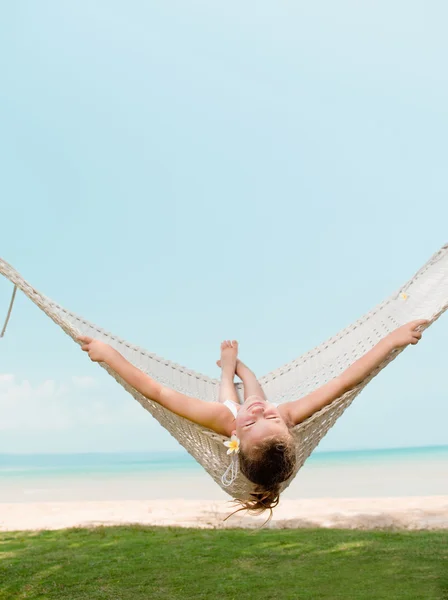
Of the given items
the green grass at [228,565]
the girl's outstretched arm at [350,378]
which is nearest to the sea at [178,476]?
the green grass at [228,565]

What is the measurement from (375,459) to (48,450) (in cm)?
801

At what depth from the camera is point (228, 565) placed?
405 centimetres

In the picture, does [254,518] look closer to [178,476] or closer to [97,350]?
[97,350]

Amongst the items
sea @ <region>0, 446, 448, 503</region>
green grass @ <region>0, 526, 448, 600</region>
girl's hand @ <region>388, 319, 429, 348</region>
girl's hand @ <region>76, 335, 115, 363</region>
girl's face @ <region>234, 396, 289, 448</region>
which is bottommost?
green grass @ <region>0, 526, 448, 600</region>

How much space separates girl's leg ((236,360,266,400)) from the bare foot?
0.09 feet

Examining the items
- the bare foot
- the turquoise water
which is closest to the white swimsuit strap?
the bare foot

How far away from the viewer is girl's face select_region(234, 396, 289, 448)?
6.34ft

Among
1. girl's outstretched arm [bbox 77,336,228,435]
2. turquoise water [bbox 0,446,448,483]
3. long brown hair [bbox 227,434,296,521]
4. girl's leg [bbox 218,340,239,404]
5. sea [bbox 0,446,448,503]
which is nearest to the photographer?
long brown hair [bbox 227,434,296,521]

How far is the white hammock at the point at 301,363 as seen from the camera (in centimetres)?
215

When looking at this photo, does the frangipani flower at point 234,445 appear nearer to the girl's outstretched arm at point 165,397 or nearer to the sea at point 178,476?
the girl's outstretched arm at point 165,397

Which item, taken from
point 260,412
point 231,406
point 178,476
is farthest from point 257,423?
point 178,476

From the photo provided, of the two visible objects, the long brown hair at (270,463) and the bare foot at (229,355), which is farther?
the bare foot at (229,355)

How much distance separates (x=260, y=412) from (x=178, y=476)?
1219cm

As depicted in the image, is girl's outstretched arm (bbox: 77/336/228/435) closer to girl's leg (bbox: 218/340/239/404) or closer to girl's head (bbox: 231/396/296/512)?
girl's head (bbox: 231/396/296/512)
